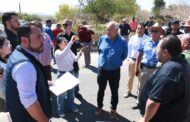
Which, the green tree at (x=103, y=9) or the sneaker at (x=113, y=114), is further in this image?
the green tree at (x=103, y=9)

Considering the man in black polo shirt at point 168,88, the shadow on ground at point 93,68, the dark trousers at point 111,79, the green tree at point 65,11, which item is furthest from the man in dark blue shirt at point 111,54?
the green tree at point 65,11

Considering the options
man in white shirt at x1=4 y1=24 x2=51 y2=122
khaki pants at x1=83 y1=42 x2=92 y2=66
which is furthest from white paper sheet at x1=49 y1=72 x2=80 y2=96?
khaki pants at x1=83 y1=42 x2=92 y2=66

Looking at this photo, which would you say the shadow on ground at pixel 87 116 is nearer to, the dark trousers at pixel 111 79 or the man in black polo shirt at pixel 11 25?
the dark trousers at pixel 111 79

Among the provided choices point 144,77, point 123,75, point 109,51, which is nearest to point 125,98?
point 144,77

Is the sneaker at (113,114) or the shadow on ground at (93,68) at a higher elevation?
the sneaker at (113,114)

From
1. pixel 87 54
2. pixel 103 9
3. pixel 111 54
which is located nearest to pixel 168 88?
pixel 111 54

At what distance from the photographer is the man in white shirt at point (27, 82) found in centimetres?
312

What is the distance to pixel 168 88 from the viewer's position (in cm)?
335

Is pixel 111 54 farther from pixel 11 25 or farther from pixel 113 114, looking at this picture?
pixel 11 25

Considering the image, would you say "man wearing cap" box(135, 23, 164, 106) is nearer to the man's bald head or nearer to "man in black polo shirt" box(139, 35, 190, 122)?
the man's bald head

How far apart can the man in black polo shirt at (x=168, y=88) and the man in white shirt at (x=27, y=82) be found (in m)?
1.04

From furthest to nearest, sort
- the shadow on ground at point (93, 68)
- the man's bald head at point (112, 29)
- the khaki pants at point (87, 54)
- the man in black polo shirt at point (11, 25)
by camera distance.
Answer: the khaki pants at point (87, 54)
the shadow on ground at point (93, 68)
the man's bald head at point (112, 29)
the man in black polo shirt at point (11, 25)

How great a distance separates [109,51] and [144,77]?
1.03 metres

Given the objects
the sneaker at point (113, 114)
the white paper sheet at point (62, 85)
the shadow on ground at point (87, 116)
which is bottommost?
the shadow on ground at point (87, 116)
